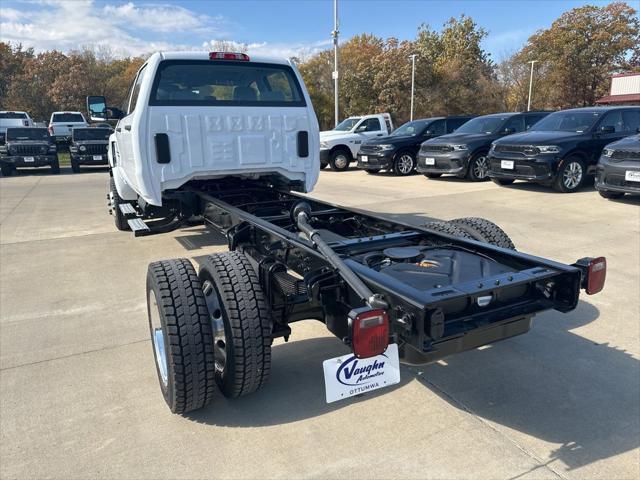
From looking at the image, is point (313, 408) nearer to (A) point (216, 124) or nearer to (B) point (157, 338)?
(B) point (157, 338)

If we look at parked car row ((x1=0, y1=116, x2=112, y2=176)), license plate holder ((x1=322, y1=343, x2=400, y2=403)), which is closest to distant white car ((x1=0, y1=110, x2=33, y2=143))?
parked car row ((x1=0, y1=116, x2=112, y2=176))

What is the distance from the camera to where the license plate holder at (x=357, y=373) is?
202 cm

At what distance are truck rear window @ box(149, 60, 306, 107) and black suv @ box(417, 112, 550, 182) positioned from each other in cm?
736

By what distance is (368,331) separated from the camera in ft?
6.36

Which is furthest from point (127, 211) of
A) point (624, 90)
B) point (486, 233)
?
point (624, 90)

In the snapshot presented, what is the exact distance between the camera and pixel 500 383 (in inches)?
119

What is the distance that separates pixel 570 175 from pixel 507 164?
3.94ft

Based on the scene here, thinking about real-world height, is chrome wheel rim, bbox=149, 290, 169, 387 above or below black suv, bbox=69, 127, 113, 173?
below

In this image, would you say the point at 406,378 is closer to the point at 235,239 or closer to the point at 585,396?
the point at 585,396

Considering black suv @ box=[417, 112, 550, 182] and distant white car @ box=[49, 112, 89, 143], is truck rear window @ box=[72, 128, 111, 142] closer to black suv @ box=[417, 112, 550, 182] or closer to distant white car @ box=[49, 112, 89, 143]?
distant white car @ box=[49, 112, 89, 143]

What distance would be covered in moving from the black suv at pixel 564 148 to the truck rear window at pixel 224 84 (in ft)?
20.3

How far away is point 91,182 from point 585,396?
14873 millimetres

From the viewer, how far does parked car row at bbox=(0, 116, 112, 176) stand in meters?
16.6

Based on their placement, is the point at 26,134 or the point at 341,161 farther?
the point at 26,134
